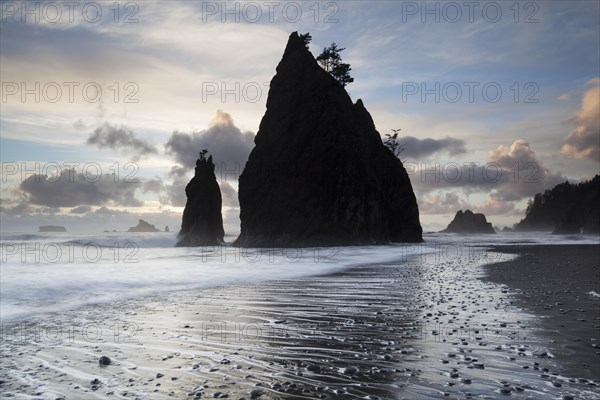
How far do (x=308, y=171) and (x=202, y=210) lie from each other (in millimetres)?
29682

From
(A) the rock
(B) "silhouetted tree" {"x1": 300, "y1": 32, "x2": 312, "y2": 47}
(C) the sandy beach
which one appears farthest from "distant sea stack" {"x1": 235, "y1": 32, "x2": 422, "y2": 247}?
(A) the rock

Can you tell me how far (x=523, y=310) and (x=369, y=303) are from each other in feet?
13.2

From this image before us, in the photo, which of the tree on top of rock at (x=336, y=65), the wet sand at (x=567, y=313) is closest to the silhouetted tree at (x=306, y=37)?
the tree on top of rock at (x=336, y=65)

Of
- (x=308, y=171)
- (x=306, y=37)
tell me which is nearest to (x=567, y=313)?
(x=308, y=171)

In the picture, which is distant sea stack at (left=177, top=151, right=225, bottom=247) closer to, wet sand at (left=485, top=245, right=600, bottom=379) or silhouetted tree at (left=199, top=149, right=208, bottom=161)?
silhouetted tree at (left=199, top=149, right=208, bottom=161)

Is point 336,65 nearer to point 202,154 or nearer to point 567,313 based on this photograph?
point 202,154

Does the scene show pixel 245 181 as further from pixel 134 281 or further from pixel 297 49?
pixel 134 281

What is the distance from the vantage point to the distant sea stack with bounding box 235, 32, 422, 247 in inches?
2317

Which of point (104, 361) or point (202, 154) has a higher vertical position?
point (202, 154)

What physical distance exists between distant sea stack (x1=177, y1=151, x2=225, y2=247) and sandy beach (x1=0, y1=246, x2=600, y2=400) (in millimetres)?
68335

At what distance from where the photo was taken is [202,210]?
81.3 metres

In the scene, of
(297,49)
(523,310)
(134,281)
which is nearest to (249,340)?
(523,310)

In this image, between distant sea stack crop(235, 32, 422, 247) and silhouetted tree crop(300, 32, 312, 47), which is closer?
distant sea stack crop(235, 32, 422, 247)

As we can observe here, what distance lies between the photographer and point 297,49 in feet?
224
